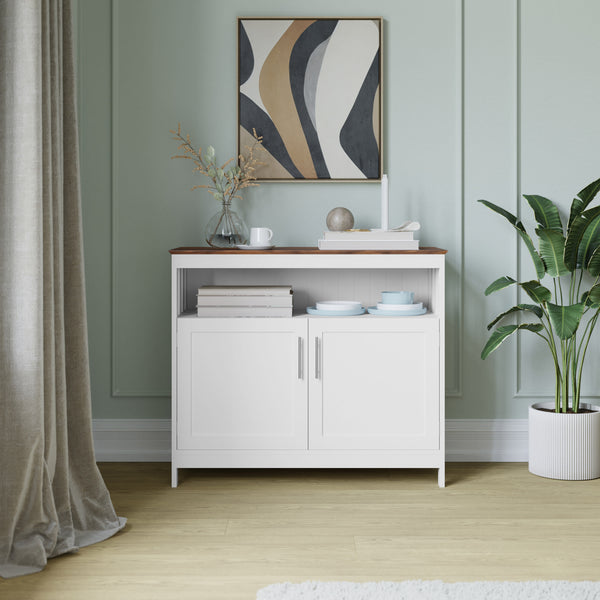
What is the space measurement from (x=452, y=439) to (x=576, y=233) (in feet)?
3.46

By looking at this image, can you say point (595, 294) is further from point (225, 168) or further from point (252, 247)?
point (225, 168)

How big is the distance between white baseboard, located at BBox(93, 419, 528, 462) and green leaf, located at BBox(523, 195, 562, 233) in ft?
2.92

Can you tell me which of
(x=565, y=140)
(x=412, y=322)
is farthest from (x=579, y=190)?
(x=412, y=322)

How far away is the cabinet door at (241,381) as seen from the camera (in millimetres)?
2754

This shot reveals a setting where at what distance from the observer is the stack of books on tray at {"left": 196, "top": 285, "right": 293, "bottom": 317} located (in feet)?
9.07

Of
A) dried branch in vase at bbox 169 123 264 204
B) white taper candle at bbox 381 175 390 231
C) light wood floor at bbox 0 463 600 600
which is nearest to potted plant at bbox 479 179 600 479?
light wood floor at bbox 0 463 600 600

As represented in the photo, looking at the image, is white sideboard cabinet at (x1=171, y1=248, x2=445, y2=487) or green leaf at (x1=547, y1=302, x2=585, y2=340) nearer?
green leaf at (x1=547, y1=302, x2=585, y2=340)

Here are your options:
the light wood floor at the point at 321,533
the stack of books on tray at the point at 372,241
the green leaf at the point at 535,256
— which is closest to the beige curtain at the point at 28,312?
the light wood floor at the point at 321,533

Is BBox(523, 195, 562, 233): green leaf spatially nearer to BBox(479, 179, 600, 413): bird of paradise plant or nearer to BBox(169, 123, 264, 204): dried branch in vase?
BBox(479, 179, 600, 413): bird of paradise plant

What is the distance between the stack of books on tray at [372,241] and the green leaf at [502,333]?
50 cm

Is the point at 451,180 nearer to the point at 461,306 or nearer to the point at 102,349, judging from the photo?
the point at 461,306

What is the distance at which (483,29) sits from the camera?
306 cm

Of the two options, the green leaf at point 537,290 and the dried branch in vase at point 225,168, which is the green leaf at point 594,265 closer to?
the green leaf at point 537,290

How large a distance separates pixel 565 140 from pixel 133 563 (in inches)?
96.8
